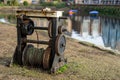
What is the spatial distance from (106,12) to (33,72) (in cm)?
4117

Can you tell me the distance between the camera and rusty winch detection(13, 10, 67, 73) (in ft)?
25.0

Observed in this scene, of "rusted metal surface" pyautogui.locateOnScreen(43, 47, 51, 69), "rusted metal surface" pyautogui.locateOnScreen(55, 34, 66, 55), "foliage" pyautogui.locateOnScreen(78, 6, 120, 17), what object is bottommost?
"foliage" pyautogui.locateOnScreen(78, 6, 120, 17)

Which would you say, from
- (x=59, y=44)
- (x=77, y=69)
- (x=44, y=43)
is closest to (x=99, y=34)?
(x=77, y=69)

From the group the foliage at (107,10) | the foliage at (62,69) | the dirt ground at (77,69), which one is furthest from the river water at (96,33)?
the foliage at (107,10)

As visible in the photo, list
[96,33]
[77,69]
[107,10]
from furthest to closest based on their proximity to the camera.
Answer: [107,10] < [96,33] < [77,69]

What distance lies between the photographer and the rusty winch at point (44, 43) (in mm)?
7617

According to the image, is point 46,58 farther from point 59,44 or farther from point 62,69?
point 62,69

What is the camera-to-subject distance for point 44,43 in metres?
7.89

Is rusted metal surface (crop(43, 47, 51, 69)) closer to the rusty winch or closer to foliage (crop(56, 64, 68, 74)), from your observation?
the rusty winch

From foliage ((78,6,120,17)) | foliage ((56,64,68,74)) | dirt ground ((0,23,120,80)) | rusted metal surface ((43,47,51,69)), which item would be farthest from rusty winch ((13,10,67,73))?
foliage ((78,6,120,17))

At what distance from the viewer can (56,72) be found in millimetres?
7727

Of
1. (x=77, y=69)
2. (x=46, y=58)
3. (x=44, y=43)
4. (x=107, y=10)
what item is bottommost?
(x=107, y=10)

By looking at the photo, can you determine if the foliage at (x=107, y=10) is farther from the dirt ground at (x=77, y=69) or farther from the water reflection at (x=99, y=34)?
the dirt ground at (x=77, y=69)

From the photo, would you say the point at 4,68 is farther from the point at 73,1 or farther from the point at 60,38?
the point at 73,1
